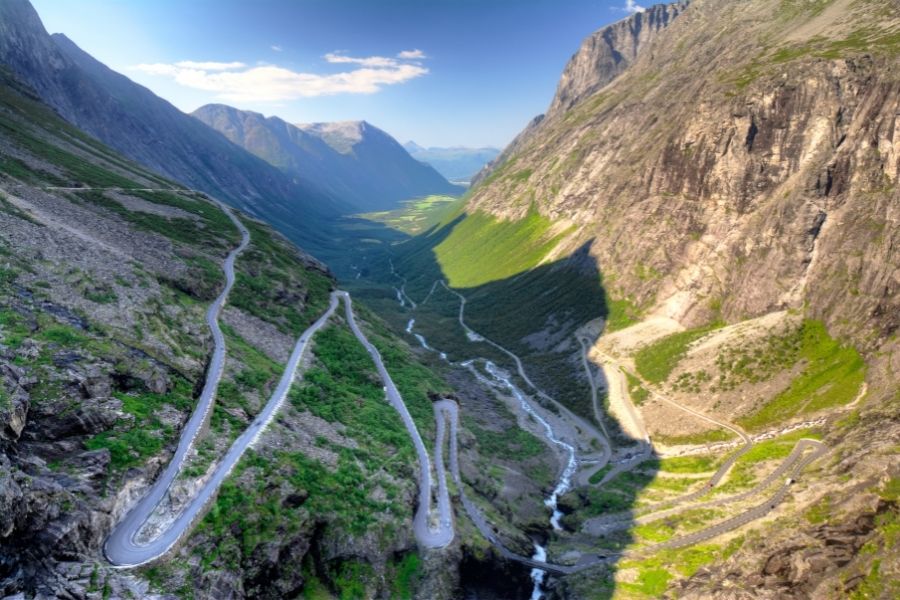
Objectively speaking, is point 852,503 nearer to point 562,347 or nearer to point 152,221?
point 562,347

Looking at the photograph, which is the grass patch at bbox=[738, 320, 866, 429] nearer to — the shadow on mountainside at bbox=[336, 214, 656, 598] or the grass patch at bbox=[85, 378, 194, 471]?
the shadow on mountainside at bbox=[336, 214, 656, 598]

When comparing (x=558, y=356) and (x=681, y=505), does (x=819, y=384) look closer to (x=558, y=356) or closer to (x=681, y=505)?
(x=681, y=505)

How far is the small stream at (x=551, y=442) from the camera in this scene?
59791 mm

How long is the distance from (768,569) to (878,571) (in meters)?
10.1

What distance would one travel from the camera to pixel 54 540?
31.3m

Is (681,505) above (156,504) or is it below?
below

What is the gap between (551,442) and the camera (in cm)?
10538

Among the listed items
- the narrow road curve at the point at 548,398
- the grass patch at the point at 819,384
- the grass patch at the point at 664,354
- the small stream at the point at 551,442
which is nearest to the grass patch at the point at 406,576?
the small stream at the point at 551,442

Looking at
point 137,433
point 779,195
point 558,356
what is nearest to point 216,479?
point 137,433

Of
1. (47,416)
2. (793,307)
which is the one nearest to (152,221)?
(47,416)

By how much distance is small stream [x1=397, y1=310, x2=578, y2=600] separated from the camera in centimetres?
5979

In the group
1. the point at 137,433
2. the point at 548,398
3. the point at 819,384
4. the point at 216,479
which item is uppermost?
the point at 819,384

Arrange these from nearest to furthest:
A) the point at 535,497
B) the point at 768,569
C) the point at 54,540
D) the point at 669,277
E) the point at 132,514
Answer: the point at 54,540 → the point at 132,514 → the point at 768,569 → the point at 535,497 → the point at 669,277

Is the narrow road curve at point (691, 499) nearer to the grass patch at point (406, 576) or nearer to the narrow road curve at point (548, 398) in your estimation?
the narrow road curve at point (548, 398)
